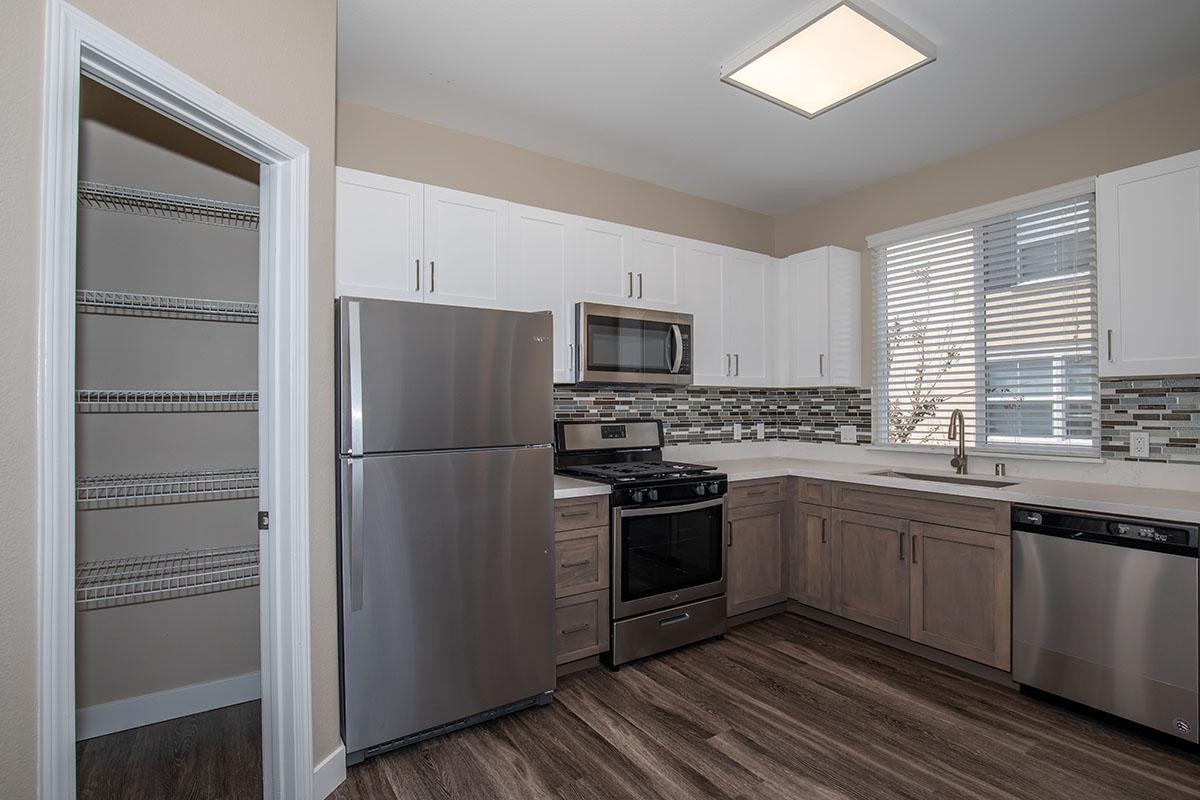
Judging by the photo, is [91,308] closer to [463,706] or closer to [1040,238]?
[463,706]

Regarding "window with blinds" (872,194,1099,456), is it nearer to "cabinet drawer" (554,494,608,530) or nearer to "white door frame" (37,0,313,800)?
"cabinet drawer" (554,494,608,530)

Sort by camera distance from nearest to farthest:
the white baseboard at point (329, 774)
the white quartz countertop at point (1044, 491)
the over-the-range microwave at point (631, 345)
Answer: the white baseboard at point (329, 774) → the white quartz countertop at point (1044, 491) → the over-the-range microwave at point (631, 345)

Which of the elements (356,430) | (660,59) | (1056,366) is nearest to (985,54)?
(660,59)

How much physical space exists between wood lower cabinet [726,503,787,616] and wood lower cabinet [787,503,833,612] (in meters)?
0.06

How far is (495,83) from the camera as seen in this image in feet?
8.86

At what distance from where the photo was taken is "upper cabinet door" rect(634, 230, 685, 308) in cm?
347

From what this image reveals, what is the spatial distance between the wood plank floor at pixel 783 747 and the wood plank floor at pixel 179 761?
0.43 m

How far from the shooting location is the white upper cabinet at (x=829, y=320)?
393 cm

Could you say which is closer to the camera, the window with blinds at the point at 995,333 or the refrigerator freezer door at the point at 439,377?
the refrigerator freezer door at the point at 439,377

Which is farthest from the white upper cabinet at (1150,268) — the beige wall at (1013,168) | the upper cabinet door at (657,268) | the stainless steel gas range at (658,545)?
the upper cabinet door at (657,268)

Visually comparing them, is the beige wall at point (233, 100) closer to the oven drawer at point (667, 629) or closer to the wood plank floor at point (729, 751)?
the wood plank floor at point (729, 751)

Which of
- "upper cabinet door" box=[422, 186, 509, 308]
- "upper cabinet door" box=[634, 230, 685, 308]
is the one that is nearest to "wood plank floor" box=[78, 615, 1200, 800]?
"upper cabinet door" box=[422, 186, 509, 308]

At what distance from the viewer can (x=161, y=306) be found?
7.25 feet

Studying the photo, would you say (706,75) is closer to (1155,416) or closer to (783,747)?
(1155,416)
